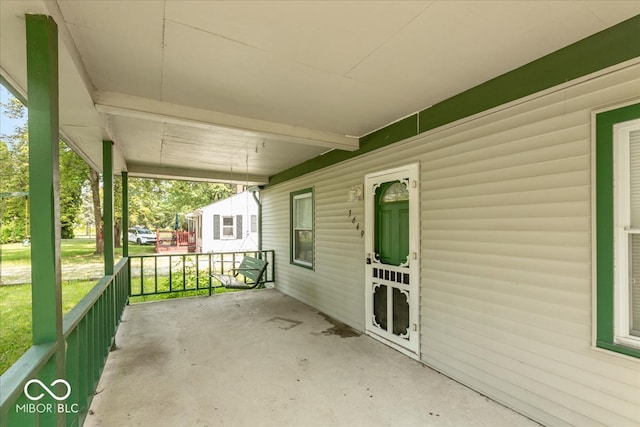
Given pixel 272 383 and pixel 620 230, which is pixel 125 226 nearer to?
pixel 272 383

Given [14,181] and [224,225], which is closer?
[14,181]

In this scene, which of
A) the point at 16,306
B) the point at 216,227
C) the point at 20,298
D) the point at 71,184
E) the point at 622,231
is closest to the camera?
the point at 622,231

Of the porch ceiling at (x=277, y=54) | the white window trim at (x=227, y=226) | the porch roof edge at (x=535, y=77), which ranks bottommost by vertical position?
the white window trim at (x=227, y=226)

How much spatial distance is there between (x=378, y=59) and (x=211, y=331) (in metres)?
3.77

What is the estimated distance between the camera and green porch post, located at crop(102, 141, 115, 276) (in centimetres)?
363

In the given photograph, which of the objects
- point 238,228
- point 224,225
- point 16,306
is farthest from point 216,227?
point 16,306

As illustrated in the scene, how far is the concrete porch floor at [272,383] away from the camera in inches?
87.1

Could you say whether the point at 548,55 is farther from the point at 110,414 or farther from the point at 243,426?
the point at 110,414

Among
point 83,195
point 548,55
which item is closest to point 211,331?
point 548,55

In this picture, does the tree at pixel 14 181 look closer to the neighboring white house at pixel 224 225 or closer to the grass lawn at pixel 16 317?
the grass lawn at pixel 16 317

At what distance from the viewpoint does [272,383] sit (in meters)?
2.69

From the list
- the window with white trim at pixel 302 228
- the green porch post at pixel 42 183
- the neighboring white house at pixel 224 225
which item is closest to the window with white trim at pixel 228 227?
the neighboring white house at pixel 224 225

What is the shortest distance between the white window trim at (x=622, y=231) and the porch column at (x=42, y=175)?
3.10 meters

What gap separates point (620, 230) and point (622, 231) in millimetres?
11
